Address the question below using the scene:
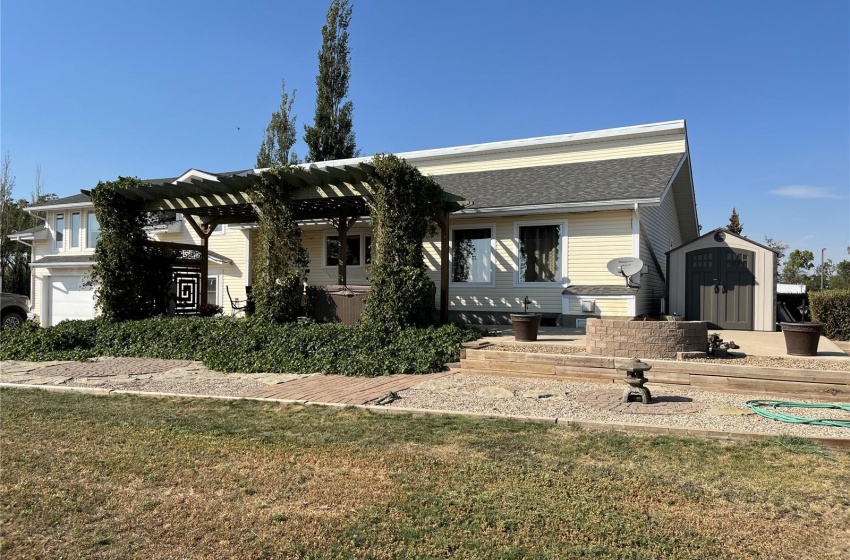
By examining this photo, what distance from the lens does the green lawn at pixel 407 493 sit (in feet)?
9.27

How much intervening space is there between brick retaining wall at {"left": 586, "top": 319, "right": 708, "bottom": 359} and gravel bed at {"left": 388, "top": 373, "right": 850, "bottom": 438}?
83 centimetres

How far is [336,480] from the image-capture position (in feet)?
12.4

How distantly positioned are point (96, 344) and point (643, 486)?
12237mm

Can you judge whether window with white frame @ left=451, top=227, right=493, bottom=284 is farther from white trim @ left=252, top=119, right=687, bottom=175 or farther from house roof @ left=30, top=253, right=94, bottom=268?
house roof @ left=30, top=253, right=94, bottom=268

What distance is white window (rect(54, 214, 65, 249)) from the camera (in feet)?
70.2

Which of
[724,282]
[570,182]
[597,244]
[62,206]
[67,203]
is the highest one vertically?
[67,203]

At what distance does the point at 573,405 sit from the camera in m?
6.18

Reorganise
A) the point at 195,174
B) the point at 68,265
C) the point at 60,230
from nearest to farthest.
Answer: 1. the point at 195,174
2. the point at 68,265
3. the point at 60,230

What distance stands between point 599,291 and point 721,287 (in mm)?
3349

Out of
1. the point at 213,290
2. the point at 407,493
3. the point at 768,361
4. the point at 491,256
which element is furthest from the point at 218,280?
the point at 407,493

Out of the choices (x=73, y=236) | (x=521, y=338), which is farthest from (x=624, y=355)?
(x=73, y=236)

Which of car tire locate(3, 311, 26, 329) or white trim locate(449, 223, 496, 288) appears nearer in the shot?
white trim locate(449, 223, 496, 288)

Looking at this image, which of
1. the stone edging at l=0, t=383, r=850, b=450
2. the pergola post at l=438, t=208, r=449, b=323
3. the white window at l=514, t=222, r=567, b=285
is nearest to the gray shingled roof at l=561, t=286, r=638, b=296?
the white window at l=514, t=222, r=567, b=285

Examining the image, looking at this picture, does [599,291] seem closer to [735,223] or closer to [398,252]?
[398,252]
